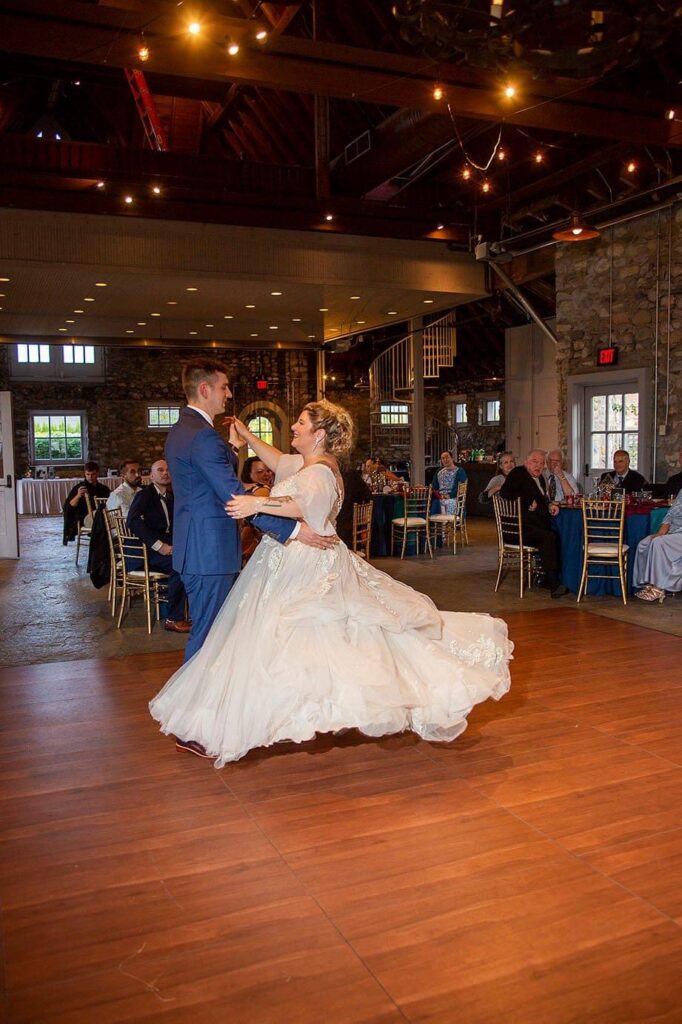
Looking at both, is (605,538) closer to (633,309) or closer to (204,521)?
(633,309)

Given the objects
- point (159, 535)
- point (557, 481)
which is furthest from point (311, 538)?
point (557, 481)

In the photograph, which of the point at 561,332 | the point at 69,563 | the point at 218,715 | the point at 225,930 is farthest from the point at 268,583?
the point at 561,332

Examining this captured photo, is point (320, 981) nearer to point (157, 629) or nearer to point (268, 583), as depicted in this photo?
point (268, 583)

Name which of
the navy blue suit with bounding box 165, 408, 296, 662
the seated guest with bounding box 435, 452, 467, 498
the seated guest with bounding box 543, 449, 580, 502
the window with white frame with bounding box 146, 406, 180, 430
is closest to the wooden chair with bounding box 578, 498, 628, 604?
the seated guest with bounding box 543, 449, 580, 502

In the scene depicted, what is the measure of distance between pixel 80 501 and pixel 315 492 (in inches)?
280

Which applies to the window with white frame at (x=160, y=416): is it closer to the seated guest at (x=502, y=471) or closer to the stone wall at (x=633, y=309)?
the seated guest at (x=502, y=471)

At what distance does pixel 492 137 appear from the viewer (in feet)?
33.7

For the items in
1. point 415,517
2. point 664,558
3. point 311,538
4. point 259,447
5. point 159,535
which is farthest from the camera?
point 415,517

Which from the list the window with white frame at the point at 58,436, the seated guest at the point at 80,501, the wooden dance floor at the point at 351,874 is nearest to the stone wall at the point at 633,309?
the wooden dance floor at the point at 351,874

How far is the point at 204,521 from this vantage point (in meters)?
3.54

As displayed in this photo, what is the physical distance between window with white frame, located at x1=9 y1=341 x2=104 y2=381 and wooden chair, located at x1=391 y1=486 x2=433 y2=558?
1210 centimetres

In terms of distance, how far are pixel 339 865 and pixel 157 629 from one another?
13.1 ft

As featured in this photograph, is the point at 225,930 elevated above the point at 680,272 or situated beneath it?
situated beneath

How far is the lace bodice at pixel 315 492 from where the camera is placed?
11.4 ft
